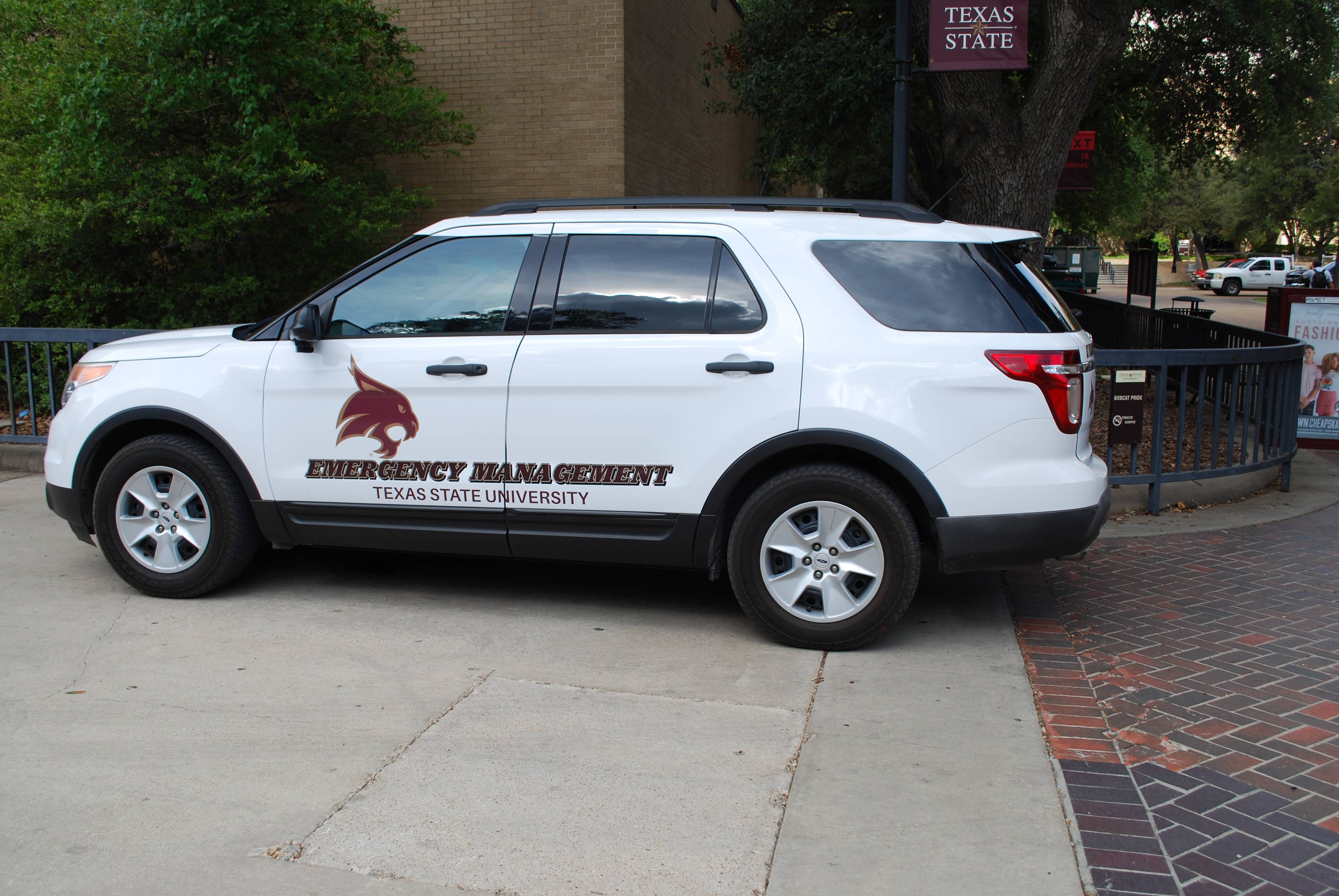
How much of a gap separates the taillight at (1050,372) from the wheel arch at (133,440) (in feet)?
11.7

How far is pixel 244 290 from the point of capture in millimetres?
10859

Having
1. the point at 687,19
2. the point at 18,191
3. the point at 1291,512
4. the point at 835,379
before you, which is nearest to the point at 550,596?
the point at 835,379

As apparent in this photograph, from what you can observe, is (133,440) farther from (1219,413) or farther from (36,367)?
(1219,413)

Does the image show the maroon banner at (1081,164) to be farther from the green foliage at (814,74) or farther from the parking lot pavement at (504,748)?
the parking lot pavement at (504,748)

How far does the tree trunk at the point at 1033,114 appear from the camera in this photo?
1038 cm

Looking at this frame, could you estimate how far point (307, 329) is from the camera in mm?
5207

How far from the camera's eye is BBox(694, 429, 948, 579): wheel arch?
15.6 feet

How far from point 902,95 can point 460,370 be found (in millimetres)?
5417

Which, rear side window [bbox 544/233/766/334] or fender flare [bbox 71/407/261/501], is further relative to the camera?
fender flare [bbox 71/407/261/501]

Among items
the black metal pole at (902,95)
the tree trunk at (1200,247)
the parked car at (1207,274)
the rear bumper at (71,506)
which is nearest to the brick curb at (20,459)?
the rear bumper at (71,506)

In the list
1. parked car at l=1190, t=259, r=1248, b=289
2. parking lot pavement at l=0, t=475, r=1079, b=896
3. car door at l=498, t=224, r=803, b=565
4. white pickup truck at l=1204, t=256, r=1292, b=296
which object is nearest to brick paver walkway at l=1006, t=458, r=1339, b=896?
parking lot pavement at l=0, t=475, r=1079, b=896

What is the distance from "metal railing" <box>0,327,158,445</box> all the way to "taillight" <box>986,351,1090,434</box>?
5458 mm

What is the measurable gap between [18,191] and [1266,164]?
174ft

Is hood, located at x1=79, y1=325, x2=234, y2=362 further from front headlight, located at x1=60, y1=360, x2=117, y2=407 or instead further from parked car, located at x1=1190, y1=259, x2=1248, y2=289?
parked car, located at x1=1190, y1=259, x2=1248, y2=289
